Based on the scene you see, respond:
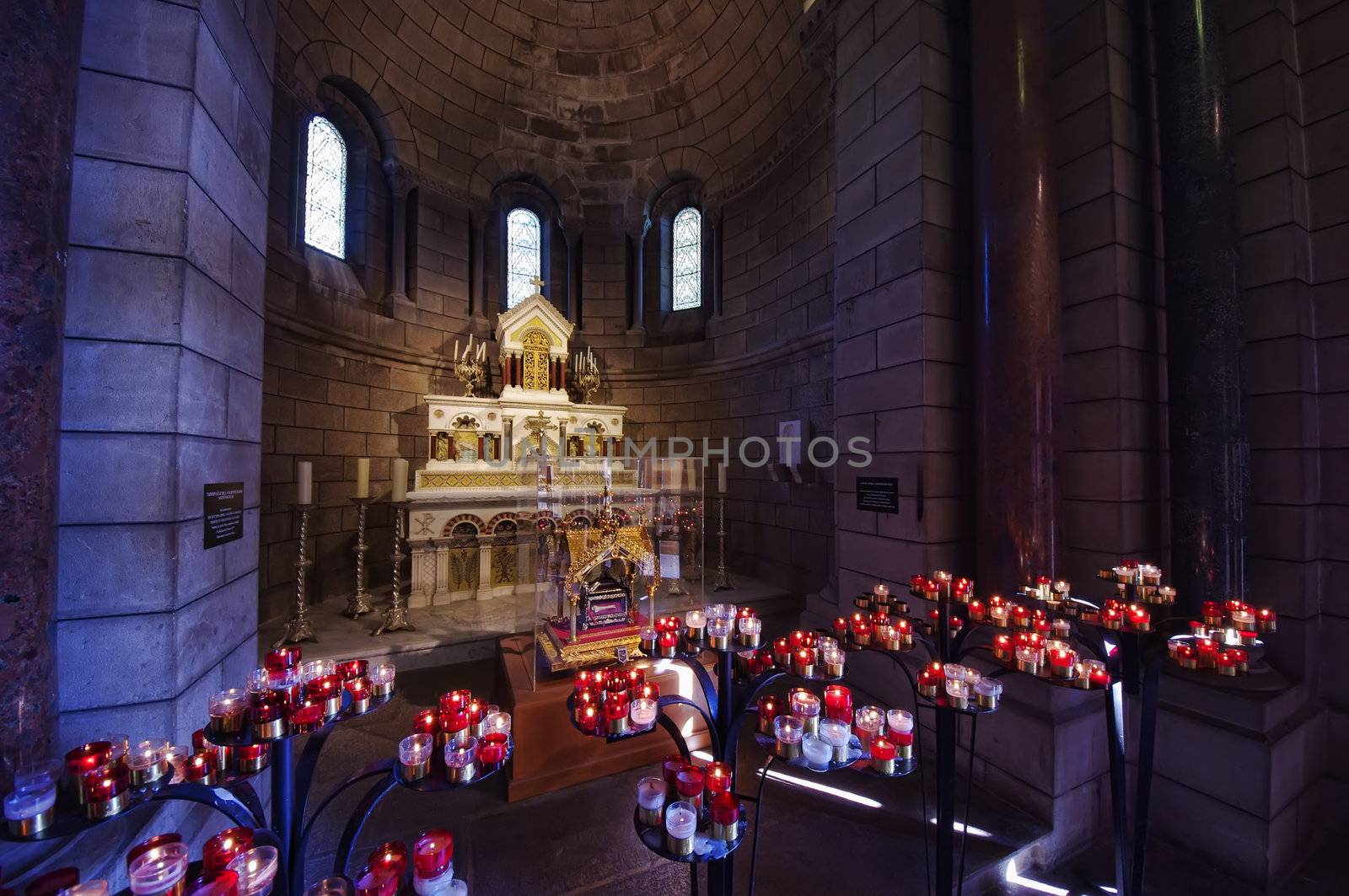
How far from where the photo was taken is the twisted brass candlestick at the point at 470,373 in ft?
23.3

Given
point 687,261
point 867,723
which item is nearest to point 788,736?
point 867,723

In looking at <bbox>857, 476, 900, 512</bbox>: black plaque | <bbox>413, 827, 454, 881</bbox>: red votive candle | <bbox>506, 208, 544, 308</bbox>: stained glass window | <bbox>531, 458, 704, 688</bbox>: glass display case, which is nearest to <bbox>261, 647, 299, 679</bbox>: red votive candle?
<bbox>413, 827, 454, 881</bbox>: red votive candle

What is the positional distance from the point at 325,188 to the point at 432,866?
27.7 ft

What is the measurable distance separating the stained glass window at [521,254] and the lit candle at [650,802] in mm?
8318

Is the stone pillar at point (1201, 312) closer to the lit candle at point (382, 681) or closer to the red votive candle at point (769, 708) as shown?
the red votive candle at point (769, 708)

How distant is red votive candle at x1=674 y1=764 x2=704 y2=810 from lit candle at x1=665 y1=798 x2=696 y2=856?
0.05 m

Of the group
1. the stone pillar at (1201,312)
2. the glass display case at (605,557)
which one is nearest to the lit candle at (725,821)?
the glass display case at (605,557)

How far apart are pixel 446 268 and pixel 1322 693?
990cm

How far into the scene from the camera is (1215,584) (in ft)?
10.0

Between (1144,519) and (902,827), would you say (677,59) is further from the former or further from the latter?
(902,827)

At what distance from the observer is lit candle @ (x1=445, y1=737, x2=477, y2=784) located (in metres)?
1.34

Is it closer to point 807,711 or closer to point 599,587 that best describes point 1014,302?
point 807,711

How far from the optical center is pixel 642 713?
62.7 inches

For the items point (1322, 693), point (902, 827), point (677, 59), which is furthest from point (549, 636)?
point (677, 59)
